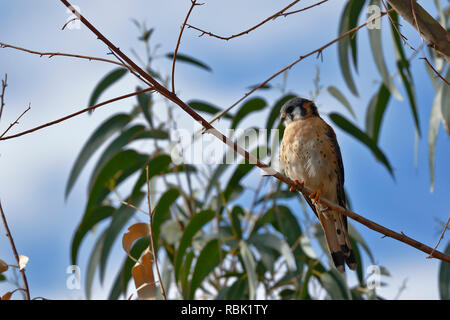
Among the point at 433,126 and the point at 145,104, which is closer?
the point at 433,126

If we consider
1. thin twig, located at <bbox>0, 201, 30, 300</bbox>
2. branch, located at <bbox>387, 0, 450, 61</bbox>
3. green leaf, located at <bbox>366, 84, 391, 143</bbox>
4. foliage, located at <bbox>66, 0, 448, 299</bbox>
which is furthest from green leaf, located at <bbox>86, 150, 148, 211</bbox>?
branch, located at <bbox>387, 0, 450, 61</bbox>

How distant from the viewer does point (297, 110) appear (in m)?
2.70

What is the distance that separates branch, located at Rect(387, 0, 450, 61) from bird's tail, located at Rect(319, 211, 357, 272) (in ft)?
3.99

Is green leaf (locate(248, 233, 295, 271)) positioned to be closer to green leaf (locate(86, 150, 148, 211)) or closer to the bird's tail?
the bird's tail

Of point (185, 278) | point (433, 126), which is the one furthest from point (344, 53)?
point (185, 278)

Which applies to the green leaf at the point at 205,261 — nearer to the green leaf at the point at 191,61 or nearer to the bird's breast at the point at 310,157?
the bird's breast at the point at 310,157

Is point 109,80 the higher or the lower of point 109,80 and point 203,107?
the higher

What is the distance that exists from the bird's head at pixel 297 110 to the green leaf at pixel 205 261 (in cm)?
81

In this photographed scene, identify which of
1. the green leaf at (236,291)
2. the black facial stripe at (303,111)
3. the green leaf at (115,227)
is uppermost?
the black facial stripe at (303,111)

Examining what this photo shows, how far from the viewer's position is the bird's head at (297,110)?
2689 mm

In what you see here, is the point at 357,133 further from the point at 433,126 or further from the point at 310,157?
the point at 310,157

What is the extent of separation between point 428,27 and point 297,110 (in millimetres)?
1307

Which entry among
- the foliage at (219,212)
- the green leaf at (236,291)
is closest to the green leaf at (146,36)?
the foliage at (219,212)
